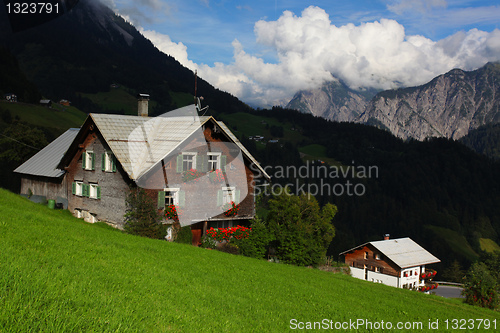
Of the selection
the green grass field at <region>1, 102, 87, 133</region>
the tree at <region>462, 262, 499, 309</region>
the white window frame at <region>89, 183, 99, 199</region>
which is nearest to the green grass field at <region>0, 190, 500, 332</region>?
the tree at <region>462, 262, 499, 309</region>

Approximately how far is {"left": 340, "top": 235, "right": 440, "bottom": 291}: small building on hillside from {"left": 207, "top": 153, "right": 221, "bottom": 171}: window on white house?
157 feet

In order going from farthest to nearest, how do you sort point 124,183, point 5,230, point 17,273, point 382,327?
1. point 124,183
2. point 5,230
3. point 382,327
4. point 17,273

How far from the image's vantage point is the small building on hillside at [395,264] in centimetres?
6706

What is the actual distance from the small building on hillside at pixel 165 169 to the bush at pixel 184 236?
787 mm

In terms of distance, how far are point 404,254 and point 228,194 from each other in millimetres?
50645

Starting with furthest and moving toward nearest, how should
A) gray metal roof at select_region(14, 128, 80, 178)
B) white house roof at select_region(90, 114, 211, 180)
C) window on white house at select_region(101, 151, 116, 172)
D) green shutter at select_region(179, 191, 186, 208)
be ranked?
1. gray metal roof at select_region(14, 128, 80, 178)
2. window on white house at select_region(101, 151, 116, 172)
3. green shutter at select_region(179, 191, 186, 208)
4. white house roof at select_region(90, 114, 211, 180)

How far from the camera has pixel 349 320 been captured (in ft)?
37.6

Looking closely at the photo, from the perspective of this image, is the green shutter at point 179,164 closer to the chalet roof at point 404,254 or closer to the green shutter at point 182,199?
the green shutter at point 182,199

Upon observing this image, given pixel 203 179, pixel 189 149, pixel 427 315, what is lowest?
pixel 427 315

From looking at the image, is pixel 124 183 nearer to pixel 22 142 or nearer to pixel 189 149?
pixel 189 149

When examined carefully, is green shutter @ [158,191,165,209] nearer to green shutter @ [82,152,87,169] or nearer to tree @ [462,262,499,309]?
green shutter @ [82,152,87,169]

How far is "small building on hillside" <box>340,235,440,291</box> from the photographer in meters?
67.1

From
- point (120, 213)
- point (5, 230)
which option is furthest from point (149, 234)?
point (5, 230)

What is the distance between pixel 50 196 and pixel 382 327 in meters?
33.0
